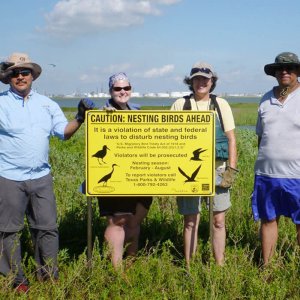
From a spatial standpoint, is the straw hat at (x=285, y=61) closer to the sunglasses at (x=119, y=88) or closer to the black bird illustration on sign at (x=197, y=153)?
the black bird illustration on sign at (x=197, y=153)

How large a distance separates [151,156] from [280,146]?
1202mm

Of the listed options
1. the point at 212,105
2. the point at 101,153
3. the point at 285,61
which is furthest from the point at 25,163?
the point at 285,61

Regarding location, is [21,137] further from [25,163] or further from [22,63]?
[22,63]

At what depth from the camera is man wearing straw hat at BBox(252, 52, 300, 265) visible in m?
4.26

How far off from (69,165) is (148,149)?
5904 mm

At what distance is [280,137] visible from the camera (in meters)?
4.29

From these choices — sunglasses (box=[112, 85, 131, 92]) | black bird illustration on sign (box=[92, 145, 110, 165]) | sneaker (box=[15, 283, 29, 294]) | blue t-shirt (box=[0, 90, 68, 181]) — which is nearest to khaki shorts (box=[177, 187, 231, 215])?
black bird illustration on sign (box=[92, 145, 110, 165])

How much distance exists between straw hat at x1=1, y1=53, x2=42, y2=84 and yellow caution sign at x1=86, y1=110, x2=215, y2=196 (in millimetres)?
721

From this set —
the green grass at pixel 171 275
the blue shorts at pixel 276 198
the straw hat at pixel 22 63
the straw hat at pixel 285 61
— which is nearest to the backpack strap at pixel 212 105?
the straw hat at pixel 285 61

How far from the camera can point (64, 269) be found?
466cm

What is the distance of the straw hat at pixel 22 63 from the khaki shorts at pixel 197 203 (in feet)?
6.06

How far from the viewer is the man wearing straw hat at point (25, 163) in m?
4.04

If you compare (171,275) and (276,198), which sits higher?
(276,198)

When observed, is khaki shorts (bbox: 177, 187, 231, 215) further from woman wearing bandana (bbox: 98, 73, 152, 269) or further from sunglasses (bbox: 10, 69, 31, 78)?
sunglasses (bbox: 10, 69, 31, 78)
